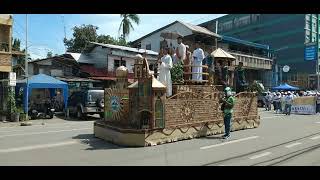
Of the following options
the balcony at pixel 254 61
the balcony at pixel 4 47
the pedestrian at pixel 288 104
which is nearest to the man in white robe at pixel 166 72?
the pedestrian at pixel 288 104

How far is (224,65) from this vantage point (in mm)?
19000

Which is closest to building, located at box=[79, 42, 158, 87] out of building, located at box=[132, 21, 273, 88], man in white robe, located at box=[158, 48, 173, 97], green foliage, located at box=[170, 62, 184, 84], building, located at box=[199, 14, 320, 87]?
building, located at box=[132, 21, 273, 88]

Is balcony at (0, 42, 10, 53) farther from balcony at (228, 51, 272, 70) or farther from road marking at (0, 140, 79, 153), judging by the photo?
balcony at (228, 51, 272, 70)

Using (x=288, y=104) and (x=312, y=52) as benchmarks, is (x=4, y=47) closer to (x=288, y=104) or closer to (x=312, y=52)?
(x=288, y=104)

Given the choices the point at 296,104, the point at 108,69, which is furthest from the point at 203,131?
the point at 108,69

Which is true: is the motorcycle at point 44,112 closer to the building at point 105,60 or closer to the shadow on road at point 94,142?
the building at point 105,60

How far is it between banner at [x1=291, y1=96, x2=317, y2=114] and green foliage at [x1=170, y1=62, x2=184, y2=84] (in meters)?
16.1

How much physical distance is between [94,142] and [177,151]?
340cm

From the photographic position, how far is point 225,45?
53844 millimetres

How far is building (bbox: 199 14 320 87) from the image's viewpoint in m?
68.6

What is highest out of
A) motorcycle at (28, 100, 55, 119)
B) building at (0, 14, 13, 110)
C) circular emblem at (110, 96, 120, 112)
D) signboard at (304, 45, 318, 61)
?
signboard at (304, 45, 318, 61)
